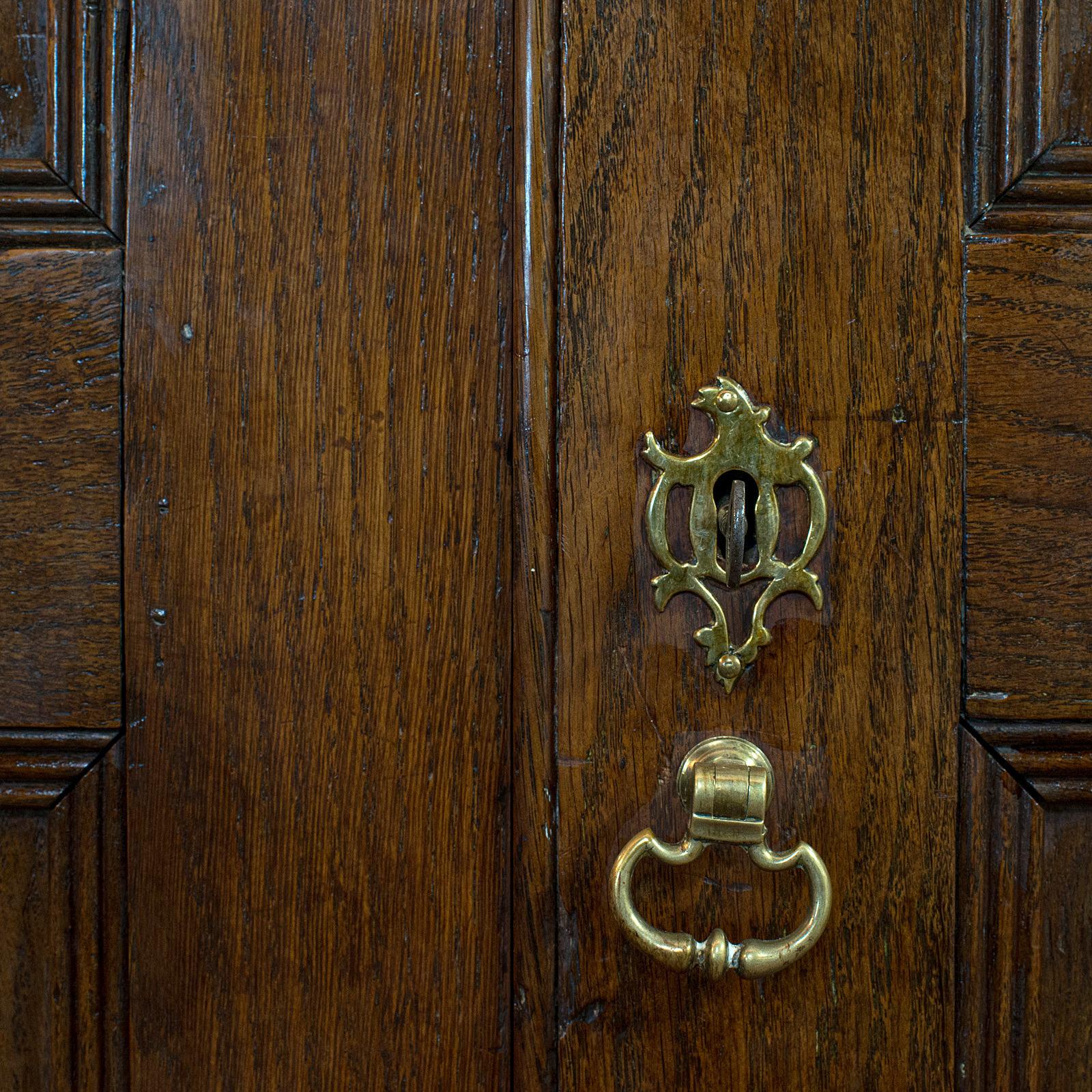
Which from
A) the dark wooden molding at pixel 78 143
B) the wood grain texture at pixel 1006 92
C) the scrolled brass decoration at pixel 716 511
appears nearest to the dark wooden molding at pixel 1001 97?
the wood grain texture at pixel 1006 92

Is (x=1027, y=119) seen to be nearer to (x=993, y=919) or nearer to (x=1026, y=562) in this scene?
(x=1026, y=562)

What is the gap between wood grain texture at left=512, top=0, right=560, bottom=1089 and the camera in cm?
34

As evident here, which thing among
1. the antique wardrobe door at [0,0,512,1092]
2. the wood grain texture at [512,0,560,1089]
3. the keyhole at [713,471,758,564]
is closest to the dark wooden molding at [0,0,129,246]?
the antique wardrobe door at [0,0,512,1092]

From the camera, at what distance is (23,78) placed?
0.36 metres

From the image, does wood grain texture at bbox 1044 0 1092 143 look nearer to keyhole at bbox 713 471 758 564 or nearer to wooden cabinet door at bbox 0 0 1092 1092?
wooden cabinet door at bbox 0 0 1092 1092

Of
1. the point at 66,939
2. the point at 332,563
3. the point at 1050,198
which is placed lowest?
the point at 66,939

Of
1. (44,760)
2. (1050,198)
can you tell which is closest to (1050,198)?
(1050,198)

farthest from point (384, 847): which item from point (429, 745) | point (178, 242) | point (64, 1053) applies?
point (178, 242)

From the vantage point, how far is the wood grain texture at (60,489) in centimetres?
36

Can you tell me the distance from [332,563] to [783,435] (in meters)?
0.19

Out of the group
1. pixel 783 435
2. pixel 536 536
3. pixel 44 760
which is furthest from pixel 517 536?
pixel 44 760

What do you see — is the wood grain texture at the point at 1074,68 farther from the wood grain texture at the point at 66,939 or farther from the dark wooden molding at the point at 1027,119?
the wood grain texture at the point at 66,939

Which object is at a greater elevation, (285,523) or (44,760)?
(285,523)

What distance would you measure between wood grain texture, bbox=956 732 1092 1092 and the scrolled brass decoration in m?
0.10
